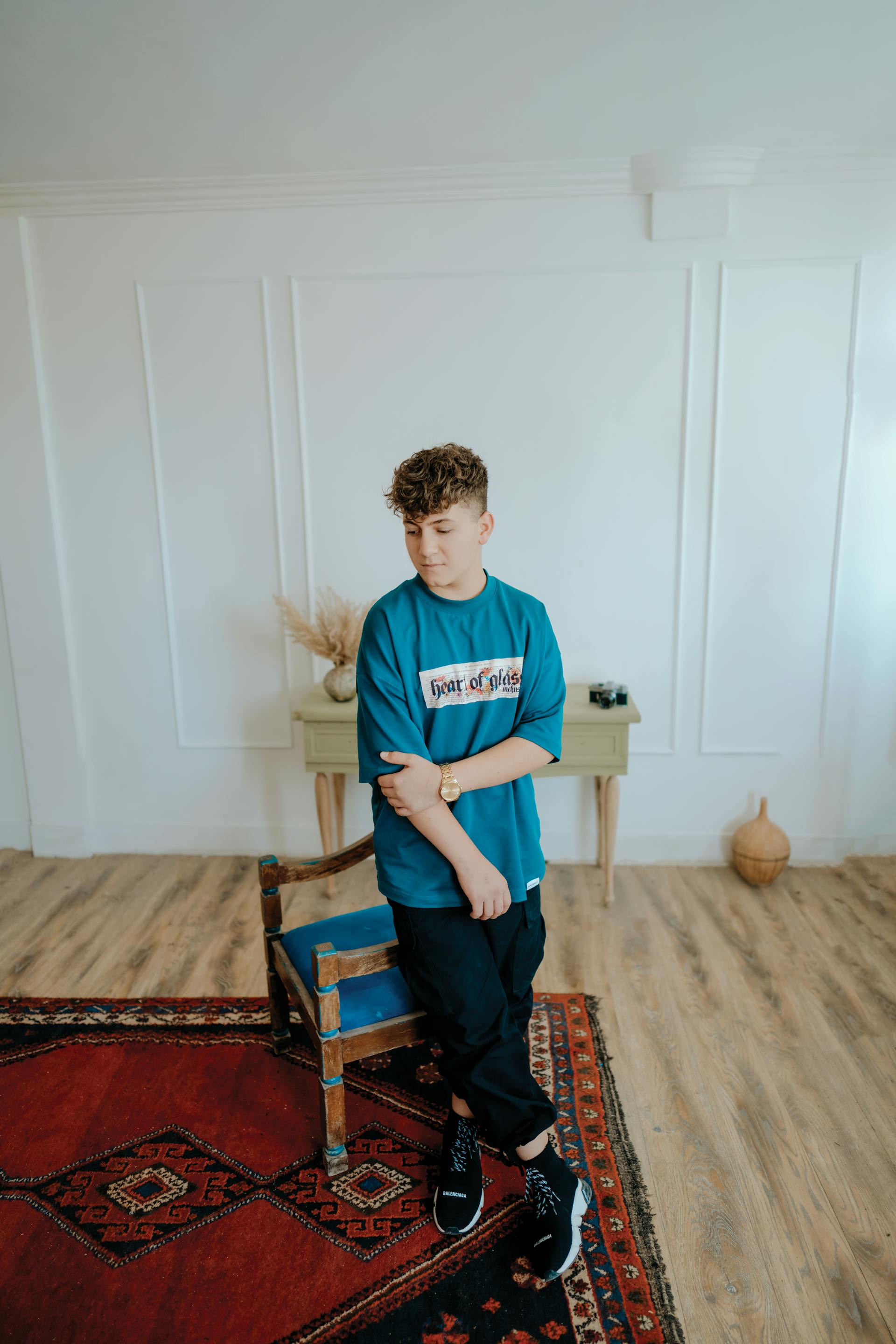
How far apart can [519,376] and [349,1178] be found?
2.77 m

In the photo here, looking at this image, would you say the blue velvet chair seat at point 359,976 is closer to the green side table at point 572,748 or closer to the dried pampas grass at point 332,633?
the green side table at point 572,748

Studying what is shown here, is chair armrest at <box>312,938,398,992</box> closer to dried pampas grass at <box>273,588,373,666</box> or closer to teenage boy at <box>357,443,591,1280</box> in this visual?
teenage boy at <box>357,443,591,1280</box>

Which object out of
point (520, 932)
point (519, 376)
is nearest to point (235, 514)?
point (519, 376)

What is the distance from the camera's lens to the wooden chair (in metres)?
1.92

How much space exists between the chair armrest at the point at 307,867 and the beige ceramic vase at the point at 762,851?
1805mm

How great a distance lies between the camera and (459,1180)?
6.19ft

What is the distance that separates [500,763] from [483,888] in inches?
9.9

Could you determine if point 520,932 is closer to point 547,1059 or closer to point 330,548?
point 547,1059

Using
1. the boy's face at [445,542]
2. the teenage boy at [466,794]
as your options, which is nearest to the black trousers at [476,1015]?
the teenage boy at [466,794]

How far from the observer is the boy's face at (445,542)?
1646mm

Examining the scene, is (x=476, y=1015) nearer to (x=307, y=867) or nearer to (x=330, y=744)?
(x=307, y=867)

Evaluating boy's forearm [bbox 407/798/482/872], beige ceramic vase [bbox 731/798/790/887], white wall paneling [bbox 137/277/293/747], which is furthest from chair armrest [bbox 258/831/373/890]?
beige ceramic vase [bbox 731/798/790/887]

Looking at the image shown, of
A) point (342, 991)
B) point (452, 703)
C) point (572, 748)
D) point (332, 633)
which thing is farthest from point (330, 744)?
point (452, 703)

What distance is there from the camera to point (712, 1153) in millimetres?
2088
